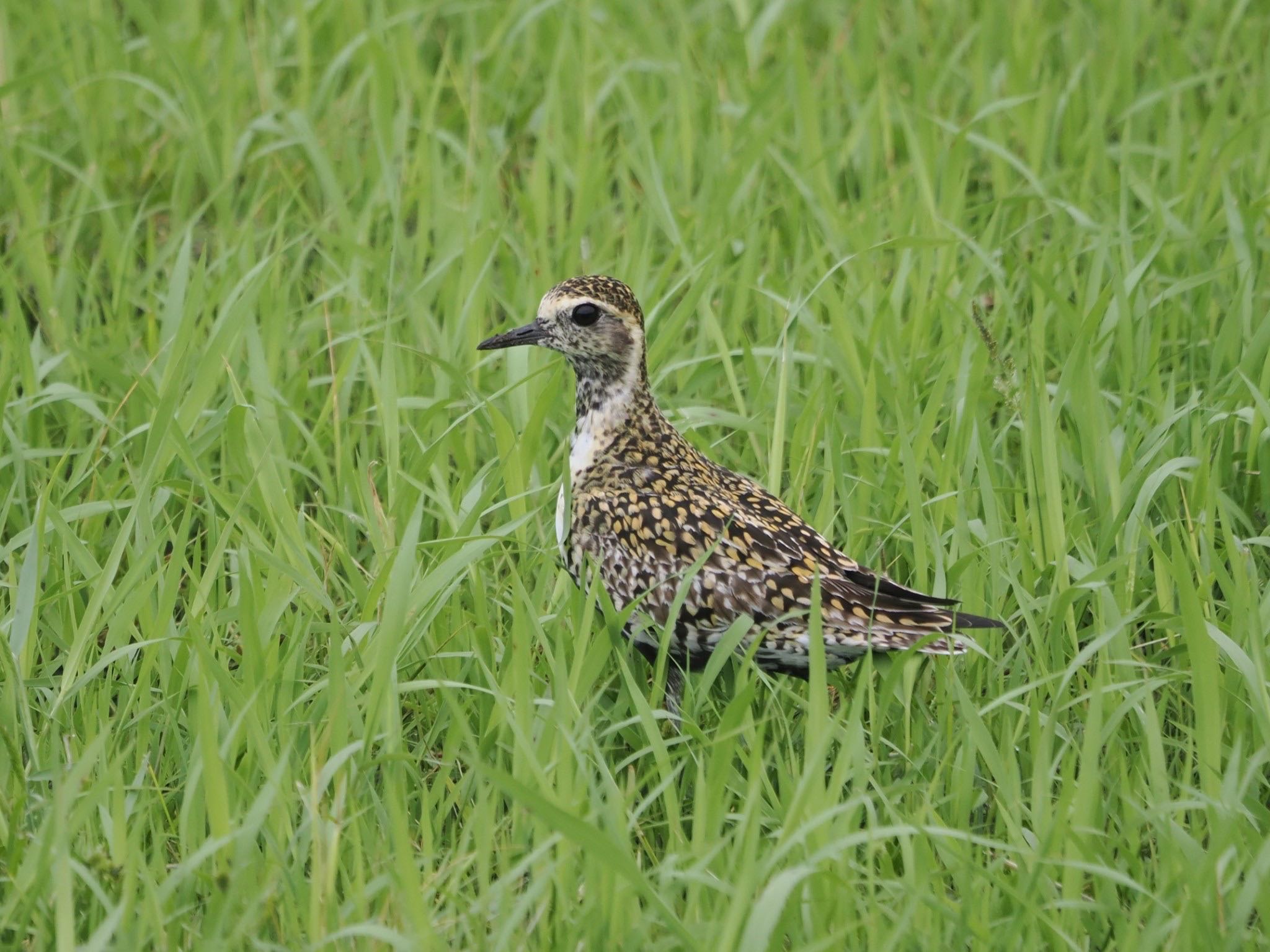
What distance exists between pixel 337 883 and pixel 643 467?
1.77 m

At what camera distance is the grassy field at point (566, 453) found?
158 inches

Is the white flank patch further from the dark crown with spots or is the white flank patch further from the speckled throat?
the dark crown with spots

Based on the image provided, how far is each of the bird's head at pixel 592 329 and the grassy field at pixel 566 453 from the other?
0.94ft

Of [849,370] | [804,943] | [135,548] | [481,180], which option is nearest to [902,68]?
[481,180]

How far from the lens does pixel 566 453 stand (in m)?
5.11

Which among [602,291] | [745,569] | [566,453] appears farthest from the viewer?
[602,291]

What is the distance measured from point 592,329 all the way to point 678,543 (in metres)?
0.87

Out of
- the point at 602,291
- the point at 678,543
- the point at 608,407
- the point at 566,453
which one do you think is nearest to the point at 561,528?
the point at 566,453

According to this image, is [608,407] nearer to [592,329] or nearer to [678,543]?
[592,329]

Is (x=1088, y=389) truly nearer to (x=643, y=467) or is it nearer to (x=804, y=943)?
(x=643, y=467)

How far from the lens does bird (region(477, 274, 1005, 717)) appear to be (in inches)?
189

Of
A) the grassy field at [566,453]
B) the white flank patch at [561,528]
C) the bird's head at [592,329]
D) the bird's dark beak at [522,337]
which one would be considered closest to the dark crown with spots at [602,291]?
the bird's head at [592,329]

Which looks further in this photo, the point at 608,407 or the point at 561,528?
the point at 608,407

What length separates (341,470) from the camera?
582 centimetres
